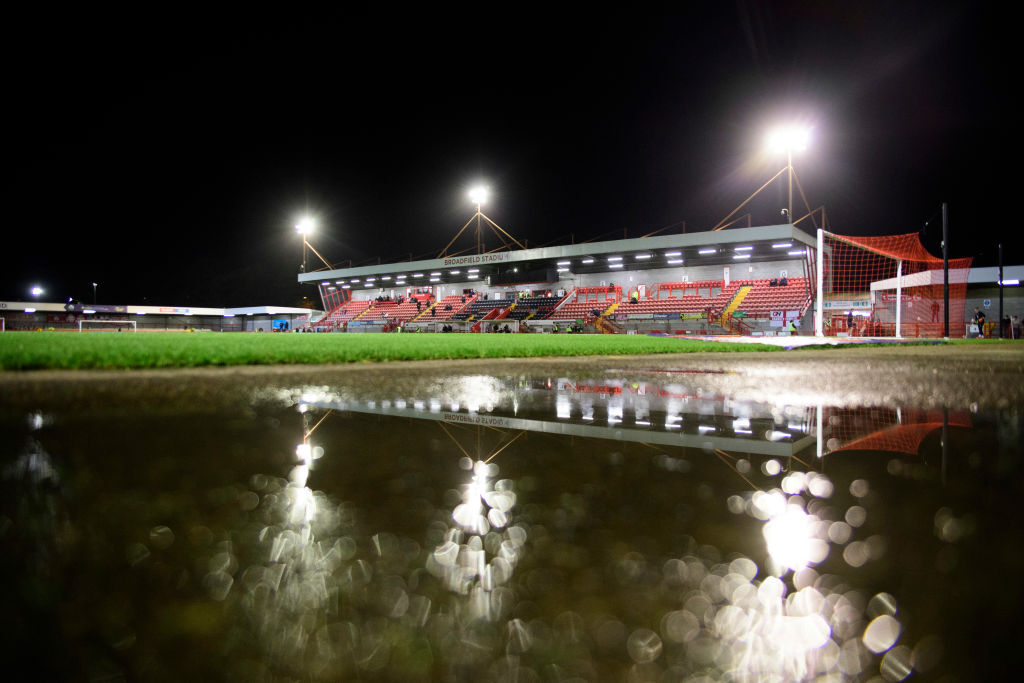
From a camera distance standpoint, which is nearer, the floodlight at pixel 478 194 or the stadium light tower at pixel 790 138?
the stadium light tower at pixel 790 138

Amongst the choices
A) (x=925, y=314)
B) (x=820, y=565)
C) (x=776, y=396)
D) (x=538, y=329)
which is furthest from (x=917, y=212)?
(x=820, y=565)

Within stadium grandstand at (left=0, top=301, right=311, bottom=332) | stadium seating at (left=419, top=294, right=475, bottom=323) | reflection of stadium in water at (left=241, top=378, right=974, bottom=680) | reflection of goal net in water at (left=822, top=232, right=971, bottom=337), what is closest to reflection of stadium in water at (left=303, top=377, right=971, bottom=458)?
reflection of stadium in water at (left=241, top=378, right=974, bottom=680)

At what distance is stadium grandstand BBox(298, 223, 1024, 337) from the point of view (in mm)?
27406

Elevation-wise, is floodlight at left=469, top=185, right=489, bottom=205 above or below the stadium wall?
above

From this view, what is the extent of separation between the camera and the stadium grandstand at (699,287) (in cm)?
2741

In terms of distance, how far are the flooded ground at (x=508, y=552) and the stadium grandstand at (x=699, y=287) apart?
1903cm

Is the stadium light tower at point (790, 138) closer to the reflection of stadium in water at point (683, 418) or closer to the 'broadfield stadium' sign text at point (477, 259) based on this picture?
the 'broadfield stadium' sign text at point (477, 259)

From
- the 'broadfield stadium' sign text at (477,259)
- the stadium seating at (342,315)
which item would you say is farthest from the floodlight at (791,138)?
the stadium seating at (342,315)

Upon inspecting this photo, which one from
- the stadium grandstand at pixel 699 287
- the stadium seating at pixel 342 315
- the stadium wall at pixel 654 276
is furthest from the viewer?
the stadium seating at pixel 342 315

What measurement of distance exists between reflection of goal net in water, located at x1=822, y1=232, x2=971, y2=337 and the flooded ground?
28.7 metres

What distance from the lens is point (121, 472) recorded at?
6.45 feet

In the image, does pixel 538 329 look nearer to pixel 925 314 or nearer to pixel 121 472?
pixel 925 314

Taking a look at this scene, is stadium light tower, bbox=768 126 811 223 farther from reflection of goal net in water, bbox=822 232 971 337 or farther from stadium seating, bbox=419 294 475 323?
stadium seating, bbox=419 294 475 323

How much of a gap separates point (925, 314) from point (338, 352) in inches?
1327
